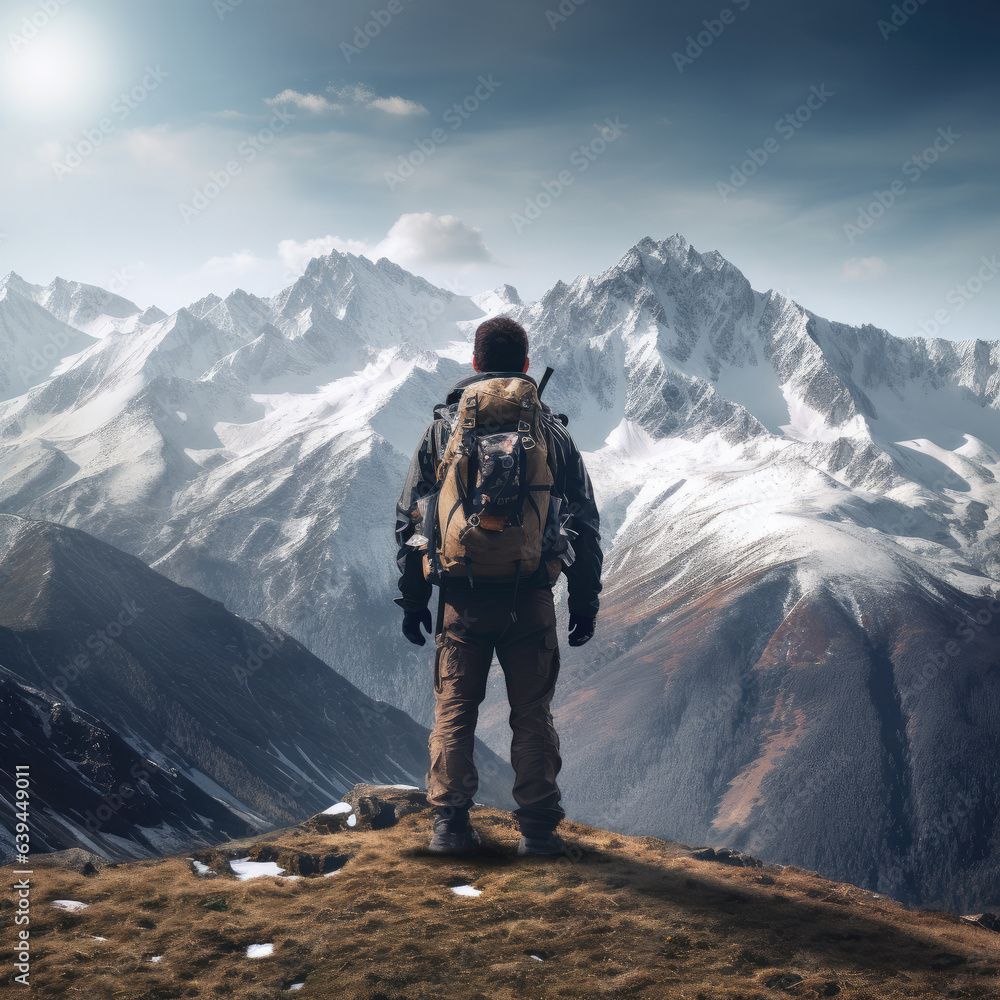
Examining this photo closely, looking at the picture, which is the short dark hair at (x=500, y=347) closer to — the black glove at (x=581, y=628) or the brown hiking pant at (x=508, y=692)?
the brown hiking pant at (x=508, y=692)

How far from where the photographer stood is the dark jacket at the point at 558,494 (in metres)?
9.46

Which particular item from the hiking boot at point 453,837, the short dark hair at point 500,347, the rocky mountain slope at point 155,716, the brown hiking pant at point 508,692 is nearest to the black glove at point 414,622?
the brown hiking pant at point 508,692

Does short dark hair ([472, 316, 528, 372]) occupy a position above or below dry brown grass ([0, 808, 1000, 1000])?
above

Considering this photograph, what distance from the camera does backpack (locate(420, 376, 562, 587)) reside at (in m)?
8.57

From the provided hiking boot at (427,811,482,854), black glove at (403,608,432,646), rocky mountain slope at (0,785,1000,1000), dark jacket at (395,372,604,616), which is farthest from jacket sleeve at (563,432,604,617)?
rocky mountain slope at (0,785,1000,1000)

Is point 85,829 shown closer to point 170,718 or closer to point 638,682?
point 170,718

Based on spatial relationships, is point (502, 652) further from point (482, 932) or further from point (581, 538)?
point (482, 932)

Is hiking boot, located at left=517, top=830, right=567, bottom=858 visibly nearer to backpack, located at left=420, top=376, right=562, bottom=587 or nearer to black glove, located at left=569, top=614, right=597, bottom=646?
black glove, located at left=569, top=614, right=597, bottom=646

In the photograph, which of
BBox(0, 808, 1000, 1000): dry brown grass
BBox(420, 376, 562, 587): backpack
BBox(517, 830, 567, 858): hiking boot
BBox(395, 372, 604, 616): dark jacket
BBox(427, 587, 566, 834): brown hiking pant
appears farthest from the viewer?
BBox(395, 372, 604, 616): dark jacket

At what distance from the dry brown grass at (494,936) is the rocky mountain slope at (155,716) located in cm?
2073

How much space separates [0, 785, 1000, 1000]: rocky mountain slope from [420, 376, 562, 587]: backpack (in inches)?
130

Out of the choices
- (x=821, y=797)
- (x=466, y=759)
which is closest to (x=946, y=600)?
(x=821, y=797)

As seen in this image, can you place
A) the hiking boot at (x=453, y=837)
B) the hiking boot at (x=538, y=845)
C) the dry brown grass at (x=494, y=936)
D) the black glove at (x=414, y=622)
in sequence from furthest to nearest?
the black glove at (x=414, y=622)
the hiking boot at (x=453, y=837)
the hiking boot at (x=538, y=845)
the dry brown grass at (x=494, y=936)

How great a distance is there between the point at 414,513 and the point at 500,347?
7.61 feet
